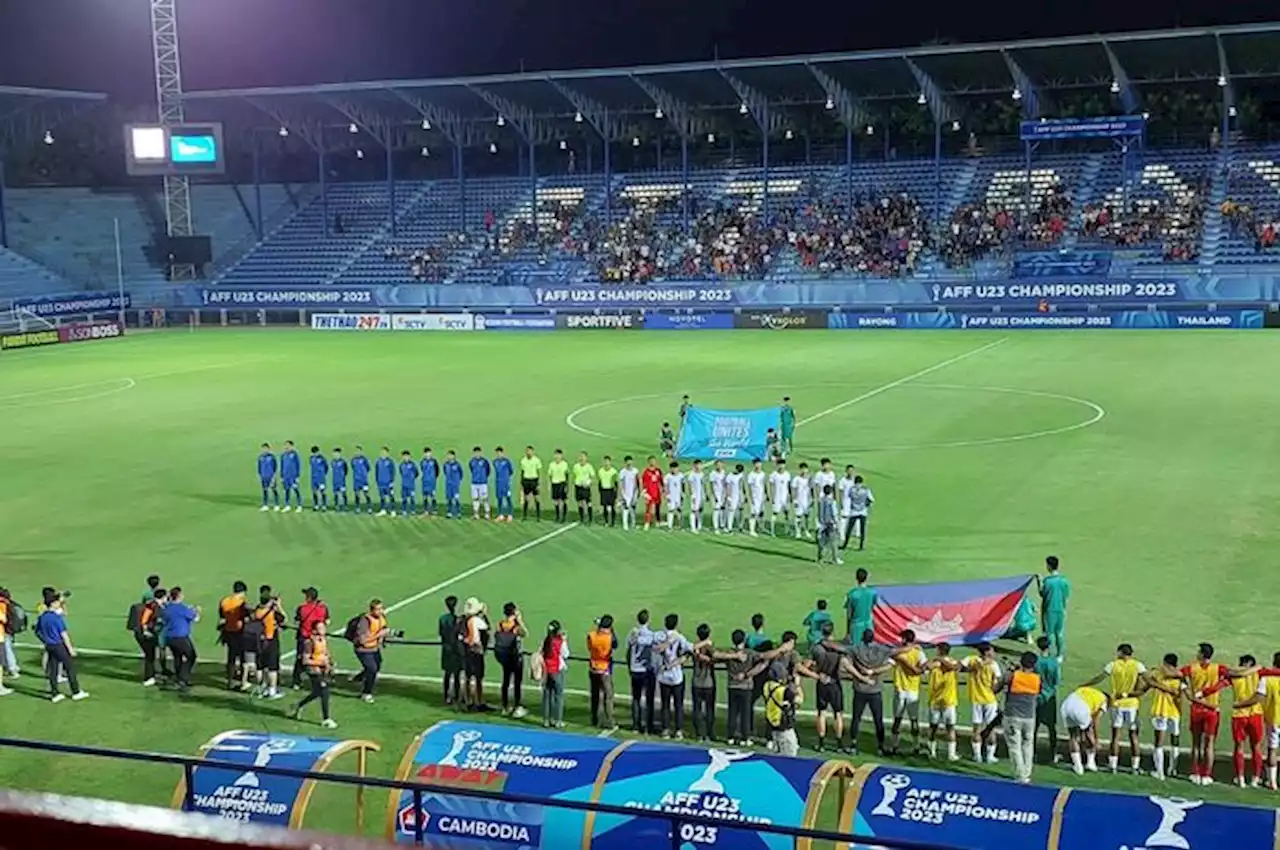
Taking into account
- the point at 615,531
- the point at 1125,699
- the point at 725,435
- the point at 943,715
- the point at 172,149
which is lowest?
the point at 943,715

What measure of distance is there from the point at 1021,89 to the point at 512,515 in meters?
46.4

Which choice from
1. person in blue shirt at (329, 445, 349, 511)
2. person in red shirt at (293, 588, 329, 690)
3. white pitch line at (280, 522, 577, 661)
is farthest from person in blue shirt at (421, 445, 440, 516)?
person in red shirt at (293, 588, 329, 690)

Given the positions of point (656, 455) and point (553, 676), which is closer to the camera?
point (553, 676)

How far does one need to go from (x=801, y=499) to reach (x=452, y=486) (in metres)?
7.07

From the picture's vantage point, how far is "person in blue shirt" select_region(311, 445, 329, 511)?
27562 millimetres

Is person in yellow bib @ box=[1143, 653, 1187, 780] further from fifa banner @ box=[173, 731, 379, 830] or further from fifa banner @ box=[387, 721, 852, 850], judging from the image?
fifa banner @ box=[173, 731, 379, 830]

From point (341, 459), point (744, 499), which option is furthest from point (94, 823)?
point (341, 459)

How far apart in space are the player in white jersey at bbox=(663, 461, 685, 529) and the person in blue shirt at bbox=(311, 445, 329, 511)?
23.8 feet

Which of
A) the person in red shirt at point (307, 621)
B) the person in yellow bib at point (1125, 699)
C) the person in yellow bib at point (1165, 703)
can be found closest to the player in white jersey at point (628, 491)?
the person in red shirt at point (307, 621)

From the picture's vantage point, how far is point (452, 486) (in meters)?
26.9

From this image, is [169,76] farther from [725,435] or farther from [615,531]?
[615,531]

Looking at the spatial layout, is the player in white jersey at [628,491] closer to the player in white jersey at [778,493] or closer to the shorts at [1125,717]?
the player in white jersey at [778,493]

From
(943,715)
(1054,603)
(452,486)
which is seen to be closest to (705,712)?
(943,715)

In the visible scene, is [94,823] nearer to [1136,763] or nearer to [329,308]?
[1136,763]
